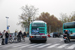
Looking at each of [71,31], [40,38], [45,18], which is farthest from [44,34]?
[45,18]

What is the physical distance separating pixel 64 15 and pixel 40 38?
52.0 metres

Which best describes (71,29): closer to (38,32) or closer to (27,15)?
(38,32)

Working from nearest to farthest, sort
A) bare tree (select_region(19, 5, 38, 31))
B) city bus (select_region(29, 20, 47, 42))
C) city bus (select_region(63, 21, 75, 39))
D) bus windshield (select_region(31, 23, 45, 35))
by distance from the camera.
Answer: city bus (select_region(29, 20, 47, 42))
bus windshield (select_region(31, 23, 45, 35))
city bus (select_region(63, 21, 75, 39))
bare tree (select_region(19, 5, 38, 31))

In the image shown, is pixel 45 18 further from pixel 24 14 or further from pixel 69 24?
pixel 69 24

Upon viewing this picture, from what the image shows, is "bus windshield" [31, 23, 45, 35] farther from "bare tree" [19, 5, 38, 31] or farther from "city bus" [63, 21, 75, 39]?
"bare tree" [19, 5, 38, 31]

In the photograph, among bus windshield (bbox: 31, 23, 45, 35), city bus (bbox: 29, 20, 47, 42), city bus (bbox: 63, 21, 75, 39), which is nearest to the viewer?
city bus (bbox: 29, 20, 47, 42)

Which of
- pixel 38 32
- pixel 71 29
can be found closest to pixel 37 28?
Answer: pixel 38 32

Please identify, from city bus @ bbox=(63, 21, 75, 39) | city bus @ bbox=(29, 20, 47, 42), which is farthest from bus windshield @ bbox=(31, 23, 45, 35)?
city bus @ bbox=(63, 21, 75, 39)

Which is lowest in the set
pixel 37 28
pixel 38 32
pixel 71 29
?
pixel 38 32

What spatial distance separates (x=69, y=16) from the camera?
65000 millimetres

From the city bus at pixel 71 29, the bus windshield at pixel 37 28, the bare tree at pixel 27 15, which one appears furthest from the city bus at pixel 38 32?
the bare tree at pixel 27 15

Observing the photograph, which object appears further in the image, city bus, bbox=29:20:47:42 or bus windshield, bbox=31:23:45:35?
bus windshield, bbox=31:23:45:35

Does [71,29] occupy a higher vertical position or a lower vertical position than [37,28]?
lower

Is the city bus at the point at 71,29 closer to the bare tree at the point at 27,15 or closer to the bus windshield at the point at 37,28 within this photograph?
the bus windshield at the point at 37,28
